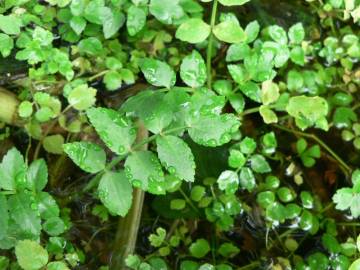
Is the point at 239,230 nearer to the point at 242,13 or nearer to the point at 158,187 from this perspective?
the point at 158,187

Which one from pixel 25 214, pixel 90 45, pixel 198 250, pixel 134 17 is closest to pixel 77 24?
pixel 90 45

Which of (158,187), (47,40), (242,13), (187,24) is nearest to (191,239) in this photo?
(158,187)

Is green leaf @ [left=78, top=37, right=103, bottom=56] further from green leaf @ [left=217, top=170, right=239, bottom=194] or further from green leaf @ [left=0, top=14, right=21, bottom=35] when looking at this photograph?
green leaf @ [left=217, top=170, right=239, bottom=194]

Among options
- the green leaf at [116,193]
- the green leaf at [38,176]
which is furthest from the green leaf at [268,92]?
the green leaf at [38,176]

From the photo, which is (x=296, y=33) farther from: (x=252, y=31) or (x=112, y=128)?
(x=112, y=128)

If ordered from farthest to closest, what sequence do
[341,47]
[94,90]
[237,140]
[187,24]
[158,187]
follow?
[341,47], [237,140], [94,90], [187,24], [158,187]

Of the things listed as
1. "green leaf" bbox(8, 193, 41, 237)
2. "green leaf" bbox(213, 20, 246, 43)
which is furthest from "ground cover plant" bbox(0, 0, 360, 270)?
"green leaf" bbox(8, 193, 41, 237)

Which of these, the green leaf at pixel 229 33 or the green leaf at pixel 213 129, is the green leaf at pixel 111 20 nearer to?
the green leaf at pixel 229 33
